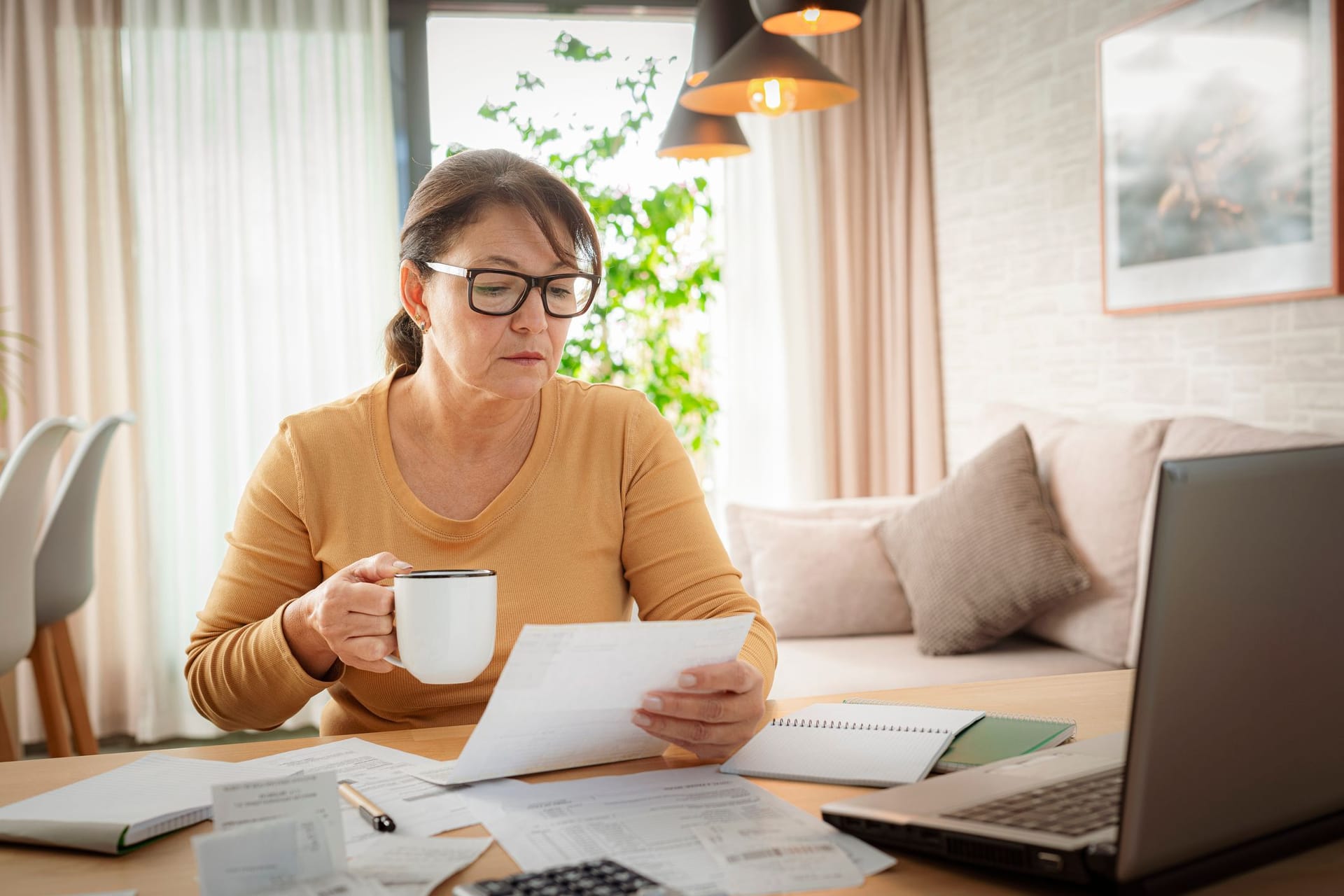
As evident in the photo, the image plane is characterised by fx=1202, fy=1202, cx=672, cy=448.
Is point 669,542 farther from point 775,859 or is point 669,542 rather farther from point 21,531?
point 21,531

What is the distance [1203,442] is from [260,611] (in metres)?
1.86

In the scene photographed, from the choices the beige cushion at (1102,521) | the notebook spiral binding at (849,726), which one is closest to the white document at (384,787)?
the notebook spiral binding at (849,726)

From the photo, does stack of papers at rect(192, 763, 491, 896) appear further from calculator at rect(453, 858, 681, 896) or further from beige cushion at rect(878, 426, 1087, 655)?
beige cushion at rect(878, 426, 1087, 655)

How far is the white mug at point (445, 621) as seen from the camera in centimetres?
95

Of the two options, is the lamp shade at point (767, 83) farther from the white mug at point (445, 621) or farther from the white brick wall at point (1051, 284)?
the white mug at point (445, 621)

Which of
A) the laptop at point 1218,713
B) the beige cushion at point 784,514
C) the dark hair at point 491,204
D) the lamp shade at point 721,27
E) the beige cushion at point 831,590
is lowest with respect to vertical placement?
the beige cushion at point 831,590

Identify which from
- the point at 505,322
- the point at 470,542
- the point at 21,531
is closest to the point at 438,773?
the point at 470,542

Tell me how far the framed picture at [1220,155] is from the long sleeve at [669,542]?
5.16 ft

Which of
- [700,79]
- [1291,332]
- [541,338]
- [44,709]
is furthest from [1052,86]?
[44,709]

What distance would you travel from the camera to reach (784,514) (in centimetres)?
316

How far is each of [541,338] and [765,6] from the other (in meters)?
1.01

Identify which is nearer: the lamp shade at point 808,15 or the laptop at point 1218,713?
the laptop at point 1218,713

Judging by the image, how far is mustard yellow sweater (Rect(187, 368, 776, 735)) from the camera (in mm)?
1343

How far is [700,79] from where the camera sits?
2.39 m
